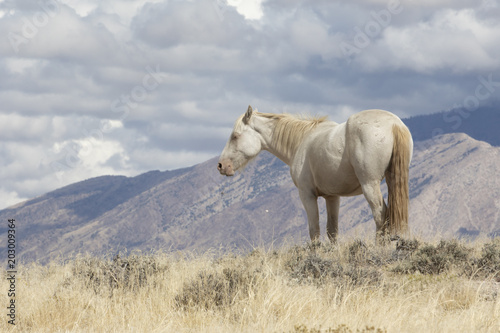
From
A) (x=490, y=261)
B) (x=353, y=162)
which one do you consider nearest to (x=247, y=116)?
(x=353, y=162)

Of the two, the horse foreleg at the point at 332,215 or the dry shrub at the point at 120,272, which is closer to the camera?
the dry shrub at the point at 120,272

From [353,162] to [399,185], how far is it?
2.96 feet

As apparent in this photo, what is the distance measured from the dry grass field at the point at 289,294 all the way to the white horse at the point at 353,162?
108 centimetres

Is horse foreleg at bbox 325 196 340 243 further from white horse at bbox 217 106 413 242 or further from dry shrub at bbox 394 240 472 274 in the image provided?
dry shrub at bbox 394 240 472 274

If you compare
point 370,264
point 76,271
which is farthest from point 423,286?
point 76,271

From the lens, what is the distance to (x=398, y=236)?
36.5 ft

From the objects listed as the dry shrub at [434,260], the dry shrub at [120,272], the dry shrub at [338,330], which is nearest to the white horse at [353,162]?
the dry shrub at [434,260]

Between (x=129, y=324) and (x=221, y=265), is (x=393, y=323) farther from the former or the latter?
(x=221, y=265)

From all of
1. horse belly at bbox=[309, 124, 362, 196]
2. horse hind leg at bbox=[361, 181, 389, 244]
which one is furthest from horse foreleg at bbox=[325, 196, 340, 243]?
horse hind leg at bbox=[361, 181, 389, 244]

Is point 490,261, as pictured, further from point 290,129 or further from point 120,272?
point 290,129

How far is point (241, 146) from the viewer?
15141 mm

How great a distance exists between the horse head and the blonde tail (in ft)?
13.7

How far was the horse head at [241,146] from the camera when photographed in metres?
15.1

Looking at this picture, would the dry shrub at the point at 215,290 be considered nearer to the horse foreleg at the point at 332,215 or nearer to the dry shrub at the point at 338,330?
the dry shrub at the point at 338,330
